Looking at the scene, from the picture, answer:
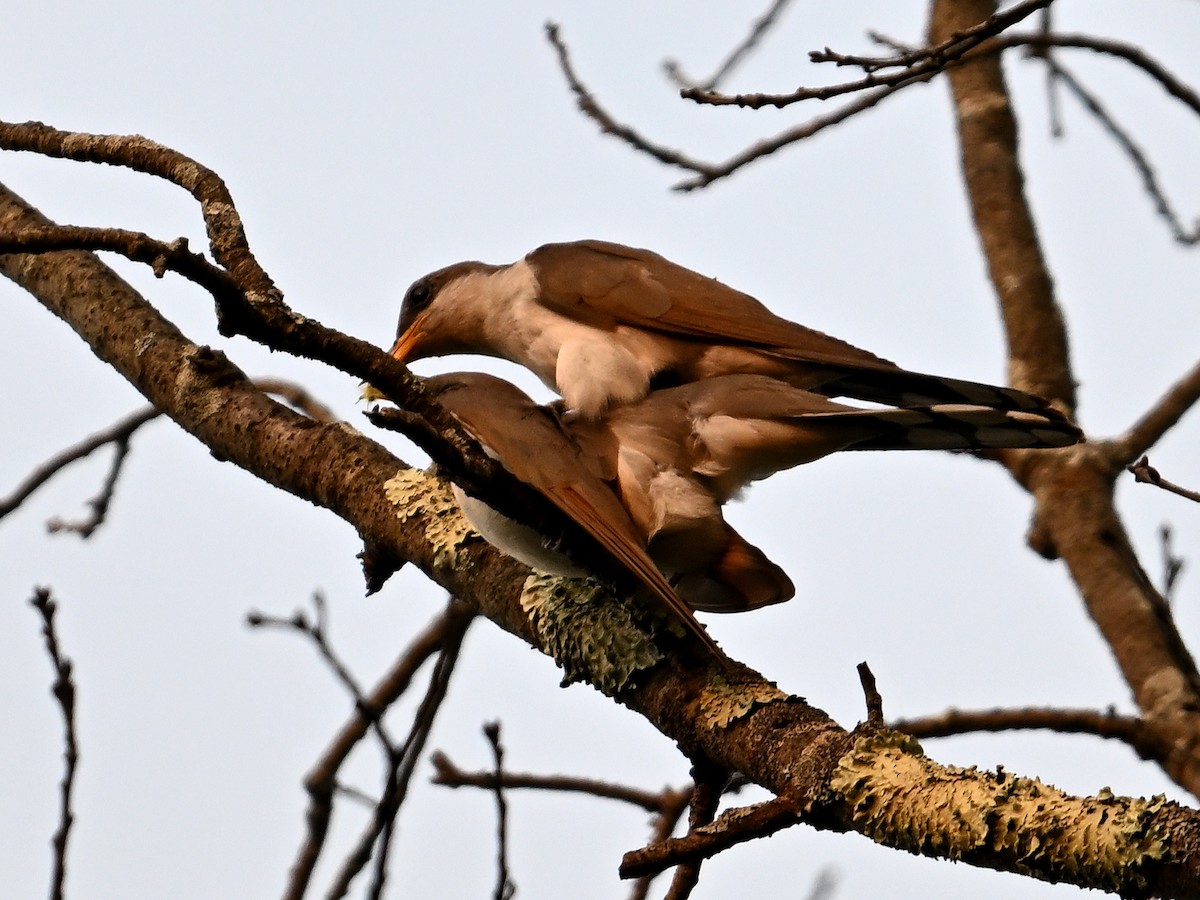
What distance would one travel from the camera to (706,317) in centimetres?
386

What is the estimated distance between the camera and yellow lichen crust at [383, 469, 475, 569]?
3.20m

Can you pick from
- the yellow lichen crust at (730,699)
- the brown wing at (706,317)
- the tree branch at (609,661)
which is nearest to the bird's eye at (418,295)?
the brown wing at (706,317)

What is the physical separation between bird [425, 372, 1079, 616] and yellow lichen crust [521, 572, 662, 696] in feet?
0.22

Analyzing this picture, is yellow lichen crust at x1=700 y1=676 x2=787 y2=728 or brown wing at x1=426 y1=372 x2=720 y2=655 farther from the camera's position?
brown wing at x1=426 y1=372 x2=720 y2=655

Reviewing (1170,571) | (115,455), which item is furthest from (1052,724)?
(115,455)

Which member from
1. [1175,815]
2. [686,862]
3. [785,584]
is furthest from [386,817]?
[1175,815]

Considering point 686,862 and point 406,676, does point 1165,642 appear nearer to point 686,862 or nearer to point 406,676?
point 686,862

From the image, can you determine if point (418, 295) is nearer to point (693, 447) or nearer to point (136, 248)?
point (693, 447)

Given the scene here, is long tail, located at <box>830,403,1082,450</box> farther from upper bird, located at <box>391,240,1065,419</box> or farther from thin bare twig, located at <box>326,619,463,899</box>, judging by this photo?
thin bare twig, located at <box>326,619,463,899</box>

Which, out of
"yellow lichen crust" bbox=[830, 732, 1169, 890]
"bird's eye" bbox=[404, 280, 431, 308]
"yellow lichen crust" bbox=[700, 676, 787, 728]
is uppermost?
"bird's eye" bbox=[404, 280, 431, 308]

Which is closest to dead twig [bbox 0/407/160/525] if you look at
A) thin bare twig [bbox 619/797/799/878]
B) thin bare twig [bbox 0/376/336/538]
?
thin bare twig [bbox 0/376/336/538]

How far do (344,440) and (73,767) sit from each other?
107 cm

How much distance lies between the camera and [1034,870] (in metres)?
1.97

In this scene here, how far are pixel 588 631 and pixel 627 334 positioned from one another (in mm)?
1243
